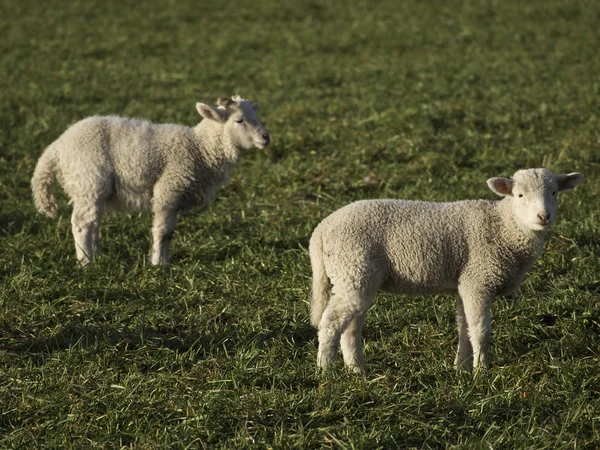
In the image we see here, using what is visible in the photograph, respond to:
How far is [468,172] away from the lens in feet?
33.5

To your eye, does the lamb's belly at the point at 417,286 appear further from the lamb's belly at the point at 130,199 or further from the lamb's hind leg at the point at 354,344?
the lamb's belly at the point at 130,199

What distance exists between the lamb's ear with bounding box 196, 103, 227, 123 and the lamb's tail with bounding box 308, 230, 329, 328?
2.96 m

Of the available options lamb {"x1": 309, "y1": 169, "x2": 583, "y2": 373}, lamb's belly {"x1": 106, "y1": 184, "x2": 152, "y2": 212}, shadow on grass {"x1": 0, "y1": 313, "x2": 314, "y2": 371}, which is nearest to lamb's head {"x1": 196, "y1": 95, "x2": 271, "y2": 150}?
lamb's belly {"x1": 106, "y1": 184, "x2": 152, "y2": 212}

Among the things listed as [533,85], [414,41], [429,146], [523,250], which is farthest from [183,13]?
[523,250]

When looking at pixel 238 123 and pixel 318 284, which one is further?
pixel 238 123

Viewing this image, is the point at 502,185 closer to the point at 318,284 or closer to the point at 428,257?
the point at 428,257

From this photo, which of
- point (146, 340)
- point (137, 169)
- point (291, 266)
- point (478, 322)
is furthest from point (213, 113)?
point (478, 322)

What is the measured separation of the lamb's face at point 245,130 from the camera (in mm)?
8367

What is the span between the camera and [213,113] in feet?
27.5

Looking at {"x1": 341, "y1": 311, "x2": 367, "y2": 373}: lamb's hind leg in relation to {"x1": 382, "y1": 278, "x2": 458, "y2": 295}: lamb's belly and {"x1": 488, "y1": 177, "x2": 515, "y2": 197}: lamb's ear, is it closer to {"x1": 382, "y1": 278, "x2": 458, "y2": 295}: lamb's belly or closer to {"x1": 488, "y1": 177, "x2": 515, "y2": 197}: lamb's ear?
{"x1": 382, "y1": 278, "x2": 458, "y2": 295}: lamb's belly

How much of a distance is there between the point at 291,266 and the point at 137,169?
5.47 ft

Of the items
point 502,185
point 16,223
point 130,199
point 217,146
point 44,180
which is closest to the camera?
point 502,185

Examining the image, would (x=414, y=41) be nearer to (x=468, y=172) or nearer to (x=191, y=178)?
(x=468, y=172)

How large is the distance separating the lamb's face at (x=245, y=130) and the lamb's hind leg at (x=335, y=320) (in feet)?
10.3
